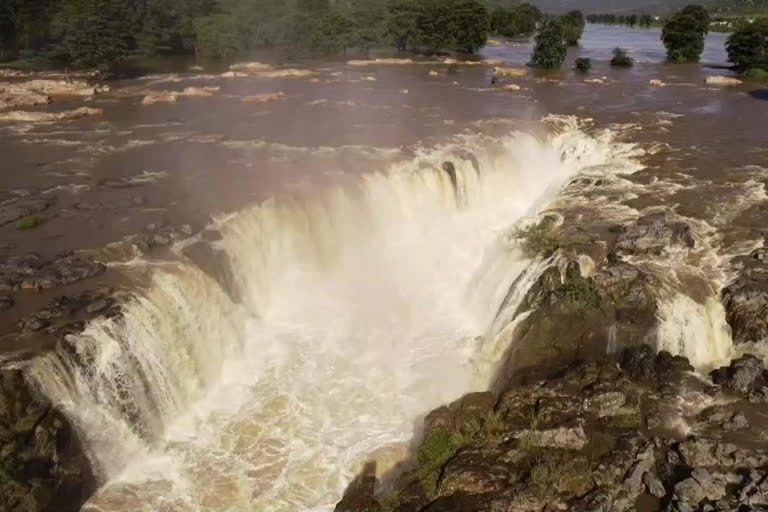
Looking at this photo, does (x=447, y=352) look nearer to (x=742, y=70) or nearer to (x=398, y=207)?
(x=398, y=207)

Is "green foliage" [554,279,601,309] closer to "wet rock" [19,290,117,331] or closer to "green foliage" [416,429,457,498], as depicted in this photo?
"green foliage" [416,429,457,498]

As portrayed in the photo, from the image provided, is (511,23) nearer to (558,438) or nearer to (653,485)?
(558,438)

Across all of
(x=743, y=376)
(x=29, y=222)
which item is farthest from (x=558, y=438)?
(x=29, y=222)

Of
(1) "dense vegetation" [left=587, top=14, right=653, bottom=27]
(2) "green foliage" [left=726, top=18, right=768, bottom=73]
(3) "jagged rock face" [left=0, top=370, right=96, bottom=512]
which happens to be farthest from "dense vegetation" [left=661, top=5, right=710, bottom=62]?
(1) "dense vegetation" [left=587, top=14, right=653, bottom=27]

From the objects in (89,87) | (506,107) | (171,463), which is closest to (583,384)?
(171,463)

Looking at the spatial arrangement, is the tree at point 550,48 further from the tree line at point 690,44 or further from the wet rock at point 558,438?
the wet rock at point 558,438

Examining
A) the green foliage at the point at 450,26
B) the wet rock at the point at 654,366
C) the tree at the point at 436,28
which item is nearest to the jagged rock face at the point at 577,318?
the wet rock at the point at 654,366
